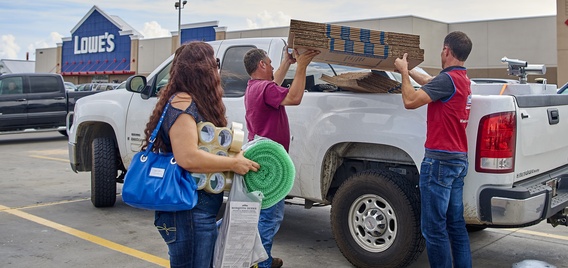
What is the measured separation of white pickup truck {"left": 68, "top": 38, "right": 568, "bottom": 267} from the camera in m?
4.23

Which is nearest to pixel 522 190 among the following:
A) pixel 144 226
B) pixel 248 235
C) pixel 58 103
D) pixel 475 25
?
pixel 248 235

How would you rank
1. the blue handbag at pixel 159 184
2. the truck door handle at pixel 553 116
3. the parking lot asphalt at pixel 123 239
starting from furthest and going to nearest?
the parking lot asphalt at pixel 123 239 < the truck door handle at pixel 553 116 < the blue handbag at pixel 159 184

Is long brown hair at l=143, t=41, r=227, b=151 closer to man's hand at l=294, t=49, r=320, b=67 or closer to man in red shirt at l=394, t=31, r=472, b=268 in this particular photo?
man's hand at l=294, t=49, r=320, b=67

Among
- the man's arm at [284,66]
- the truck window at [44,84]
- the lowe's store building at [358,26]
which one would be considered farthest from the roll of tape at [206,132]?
the truck window at [44,84]

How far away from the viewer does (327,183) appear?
17.5 feet

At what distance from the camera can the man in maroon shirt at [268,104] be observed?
14.0ft

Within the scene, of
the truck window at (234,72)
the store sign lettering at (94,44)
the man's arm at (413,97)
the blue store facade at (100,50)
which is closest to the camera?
the man's arm at (413,97)

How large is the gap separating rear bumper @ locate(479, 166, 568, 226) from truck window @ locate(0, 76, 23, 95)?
1468 cm

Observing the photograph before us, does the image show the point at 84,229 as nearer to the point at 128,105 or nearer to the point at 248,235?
the point at 128,105

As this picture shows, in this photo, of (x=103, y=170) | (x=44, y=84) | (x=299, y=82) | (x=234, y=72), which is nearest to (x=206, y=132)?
(x=299, y=82)

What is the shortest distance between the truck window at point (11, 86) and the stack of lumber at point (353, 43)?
44.3 feet

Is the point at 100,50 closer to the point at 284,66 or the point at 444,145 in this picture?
the point at 284,66

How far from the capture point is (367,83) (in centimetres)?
492

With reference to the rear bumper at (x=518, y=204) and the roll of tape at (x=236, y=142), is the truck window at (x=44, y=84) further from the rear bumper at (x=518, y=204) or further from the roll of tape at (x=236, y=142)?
the roll of tape at (x=236, y=142)
